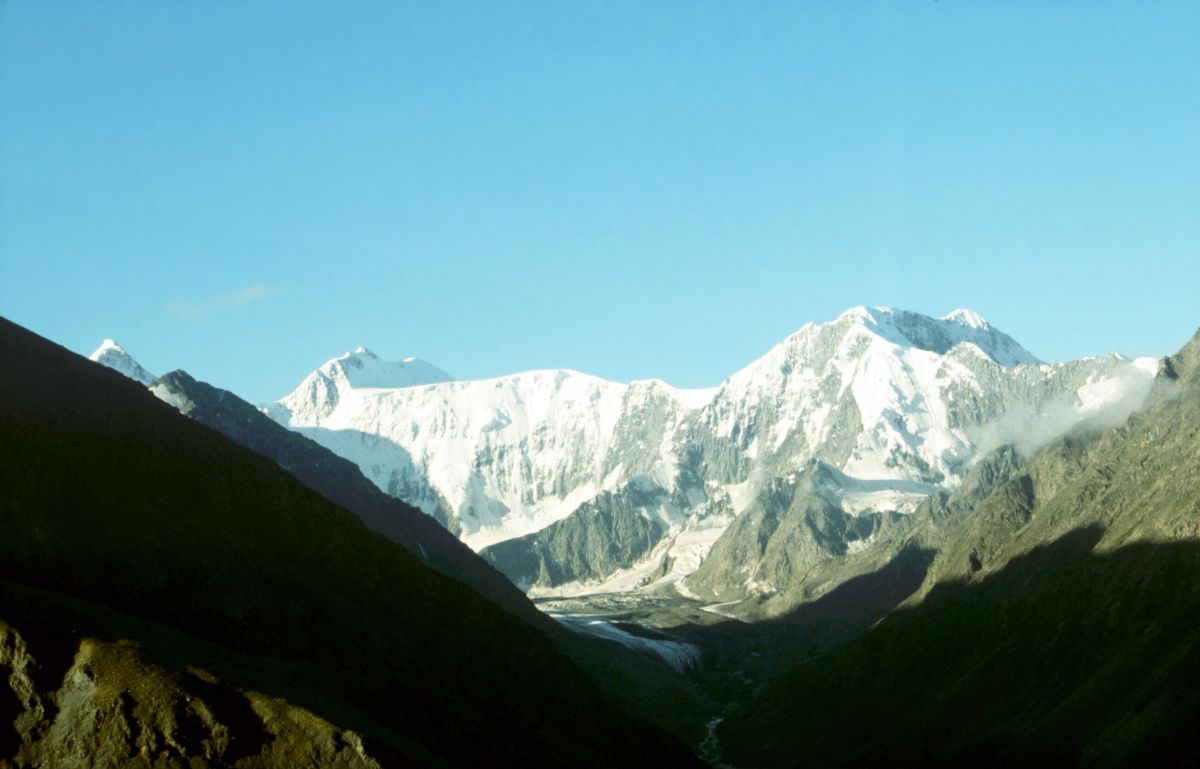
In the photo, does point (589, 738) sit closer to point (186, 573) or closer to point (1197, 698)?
point (186, 573)

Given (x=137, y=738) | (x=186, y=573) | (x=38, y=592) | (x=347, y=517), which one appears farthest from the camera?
(x=347, y=517)

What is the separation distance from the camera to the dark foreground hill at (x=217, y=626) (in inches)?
3816

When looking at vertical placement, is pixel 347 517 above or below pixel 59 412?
below

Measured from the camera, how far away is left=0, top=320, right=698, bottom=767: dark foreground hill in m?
96.9

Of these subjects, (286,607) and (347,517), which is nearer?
(286,607)

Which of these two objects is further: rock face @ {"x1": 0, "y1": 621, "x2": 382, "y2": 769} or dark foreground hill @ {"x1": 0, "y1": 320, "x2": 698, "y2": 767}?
dark foreground hill @ {"x1": 0, "y1": 320, "x2": 698, "y2": 767}

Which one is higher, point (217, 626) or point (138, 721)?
point (217, 626)

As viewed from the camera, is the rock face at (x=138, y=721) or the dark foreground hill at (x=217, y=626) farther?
the dark foreground hill at (x=217, y=626)

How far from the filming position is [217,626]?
121562mm

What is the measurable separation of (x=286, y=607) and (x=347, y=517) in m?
42.0

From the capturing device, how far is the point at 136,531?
5037 inches

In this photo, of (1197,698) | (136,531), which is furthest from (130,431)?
(1197,698)

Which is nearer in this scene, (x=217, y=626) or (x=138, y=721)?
(x=138, y=721)

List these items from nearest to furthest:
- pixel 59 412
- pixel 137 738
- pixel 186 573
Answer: pixel 137 738 < pixel 186 573 < pixel 59 412
